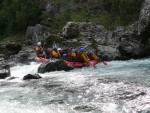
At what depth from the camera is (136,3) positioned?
3075 cm

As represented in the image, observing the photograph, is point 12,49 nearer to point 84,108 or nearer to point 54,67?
point 54,67

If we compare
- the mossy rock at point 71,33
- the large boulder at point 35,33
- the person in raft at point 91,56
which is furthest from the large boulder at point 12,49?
the person in raft at point 91,56

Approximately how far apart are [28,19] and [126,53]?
17.3 metres

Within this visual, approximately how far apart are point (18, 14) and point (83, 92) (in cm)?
2394

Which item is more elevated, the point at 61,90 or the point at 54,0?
the point at 54,0

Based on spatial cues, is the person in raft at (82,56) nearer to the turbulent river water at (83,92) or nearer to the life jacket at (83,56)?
the life jacket at (83,56)

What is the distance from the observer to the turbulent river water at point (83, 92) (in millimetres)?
11834

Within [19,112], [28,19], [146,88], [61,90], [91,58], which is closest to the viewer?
[19,112]

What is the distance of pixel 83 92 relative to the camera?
45.7 feet

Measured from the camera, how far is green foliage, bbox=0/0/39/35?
36625 millimetres

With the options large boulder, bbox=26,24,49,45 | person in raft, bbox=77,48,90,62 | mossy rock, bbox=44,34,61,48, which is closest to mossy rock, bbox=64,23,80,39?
mossy rock, bbox=44,34,61,48

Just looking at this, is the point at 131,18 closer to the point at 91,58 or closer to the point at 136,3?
the point at 136,3

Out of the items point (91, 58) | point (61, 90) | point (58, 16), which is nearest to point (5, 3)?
point (58, 16)

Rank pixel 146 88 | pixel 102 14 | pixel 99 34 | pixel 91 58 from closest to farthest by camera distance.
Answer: pixel 146 88
pixel 91 58
pixel 99 34
pixel 102 14
